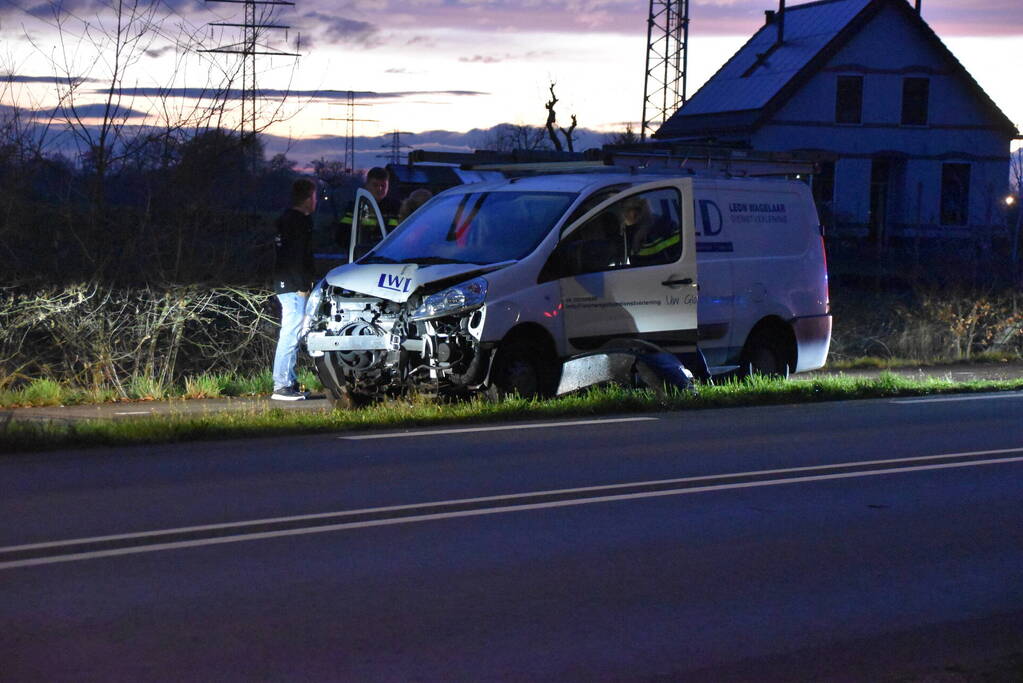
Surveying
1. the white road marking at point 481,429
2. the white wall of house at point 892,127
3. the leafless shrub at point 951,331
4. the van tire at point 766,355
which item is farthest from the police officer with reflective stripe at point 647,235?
the white wall of house at point 892,127

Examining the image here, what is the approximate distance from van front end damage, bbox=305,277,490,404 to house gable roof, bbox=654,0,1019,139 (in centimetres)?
4124

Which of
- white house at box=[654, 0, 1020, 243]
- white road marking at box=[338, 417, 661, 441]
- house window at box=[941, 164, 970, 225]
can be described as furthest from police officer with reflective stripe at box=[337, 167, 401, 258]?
house window at box=[941, 164, 970, 225]

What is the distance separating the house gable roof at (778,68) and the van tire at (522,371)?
40594 mm

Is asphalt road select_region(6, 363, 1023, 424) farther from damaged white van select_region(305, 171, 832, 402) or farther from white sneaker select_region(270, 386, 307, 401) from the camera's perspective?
damaged white van select_region(305, 171, 832, 402)

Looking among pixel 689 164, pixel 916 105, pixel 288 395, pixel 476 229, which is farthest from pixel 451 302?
pixel 916 105

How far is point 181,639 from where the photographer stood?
5.46 metres

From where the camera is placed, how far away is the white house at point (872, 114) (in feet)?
174

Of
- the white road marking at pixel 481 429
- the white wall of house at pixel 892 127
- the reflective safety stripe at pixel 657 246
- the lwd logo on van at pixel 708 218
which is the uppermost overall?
the white wall of house at pixel 892 127

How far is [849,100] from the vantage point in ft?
178

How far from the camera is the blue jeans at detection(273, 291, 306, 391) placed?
14.4m

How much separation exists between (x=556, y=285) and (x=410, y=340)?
4.83 ft

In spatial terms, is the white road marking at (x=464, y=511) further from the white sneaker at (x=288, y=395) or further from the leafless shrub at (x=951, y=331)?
the leafless shrub at (x=951, y=331)

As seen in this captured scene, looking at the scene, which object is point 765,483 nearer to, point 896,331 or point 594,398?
point 594,398

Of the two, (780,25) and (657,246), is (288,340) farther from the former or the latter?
(780,25)
